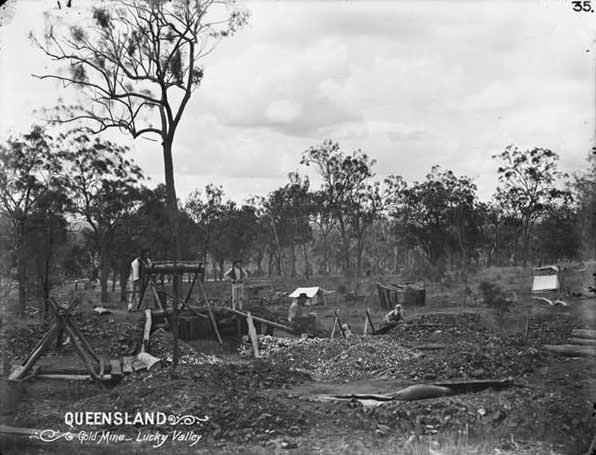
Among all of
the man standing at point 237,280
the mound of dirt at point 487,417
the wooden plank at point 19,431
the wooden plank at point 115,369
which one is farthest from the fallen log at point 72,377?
the man standing at point 237,280

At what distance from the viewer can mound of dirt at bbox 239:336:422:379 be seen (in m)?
11.1

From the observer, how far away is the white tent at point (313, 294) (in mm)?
24719

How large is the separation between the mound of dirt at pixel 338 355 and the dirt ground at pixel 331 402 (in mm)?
41

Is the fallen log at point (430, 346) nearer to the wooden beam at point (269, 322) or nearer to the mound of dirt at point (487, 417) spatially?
the wooden beam at point (269, 322)

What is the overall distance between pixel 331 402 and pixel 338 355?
148 inches

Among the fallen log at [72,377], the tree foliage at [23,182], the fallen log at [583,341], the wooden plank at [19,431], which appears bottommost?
the wooden plank at [19,431]

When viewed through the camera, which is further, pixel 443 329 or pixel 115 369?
pixel 443 329

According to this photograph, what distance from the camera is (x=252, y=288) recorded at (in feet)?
87.7

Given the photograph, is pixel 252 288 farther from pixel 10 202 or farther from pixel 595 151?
pixel 595 151

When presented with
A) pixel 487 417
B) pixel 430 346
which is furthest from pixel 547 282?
pixel 487 417

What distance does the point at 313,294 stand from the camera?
24.6m

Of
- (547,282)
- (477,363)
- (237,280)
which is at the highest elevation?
(237,280)

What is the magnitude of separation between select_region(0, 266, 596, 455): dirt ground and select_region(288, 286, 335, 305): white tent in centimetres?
1161

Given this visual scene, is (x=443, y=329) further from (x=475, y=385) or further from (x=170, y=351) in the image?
(x=170, y=351)
